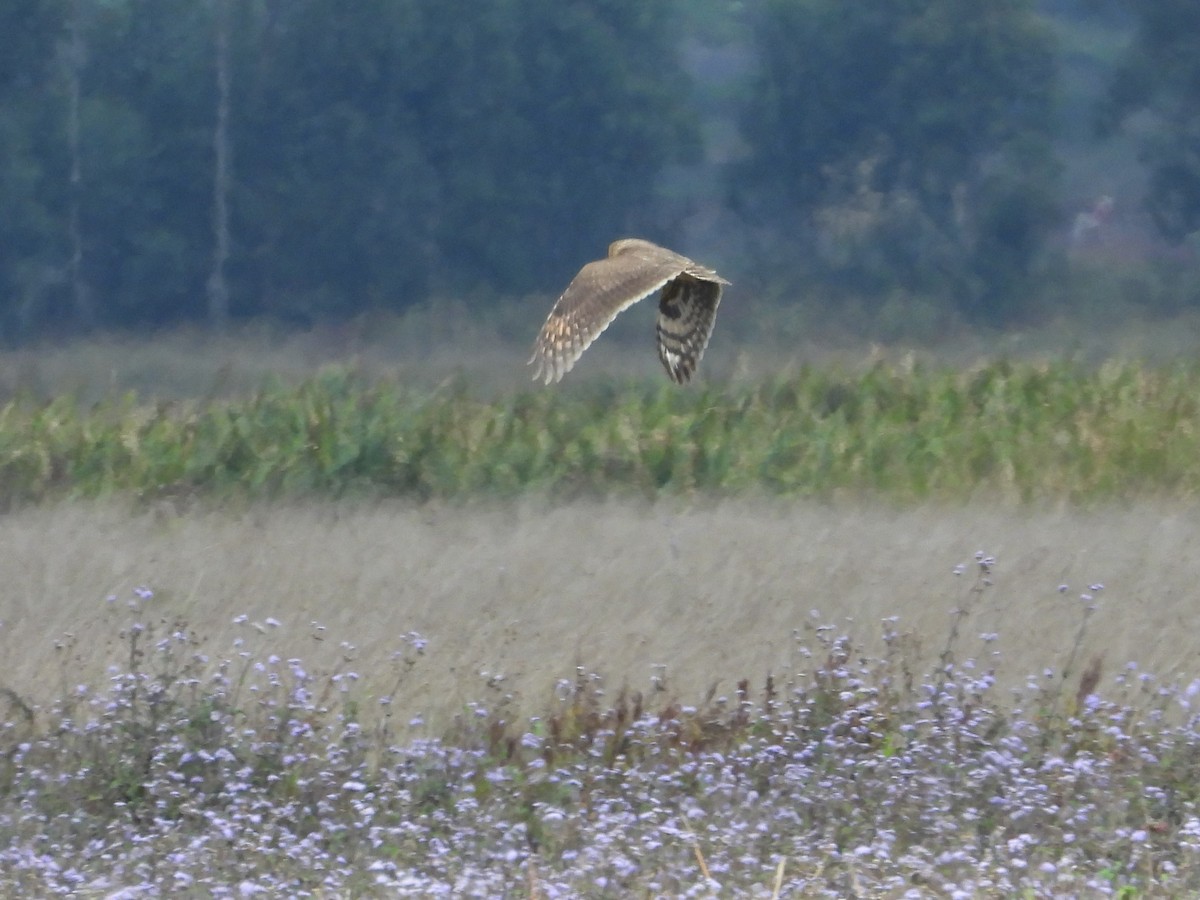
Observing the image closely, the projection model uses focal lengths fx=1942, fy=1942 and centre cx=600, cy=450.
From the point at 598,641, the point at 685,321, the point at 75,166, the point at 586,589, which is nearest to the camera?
the point at 598,641

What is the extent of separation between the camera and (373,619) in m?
6.43

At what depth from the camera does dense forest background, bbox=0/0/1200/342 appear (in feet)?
58.8

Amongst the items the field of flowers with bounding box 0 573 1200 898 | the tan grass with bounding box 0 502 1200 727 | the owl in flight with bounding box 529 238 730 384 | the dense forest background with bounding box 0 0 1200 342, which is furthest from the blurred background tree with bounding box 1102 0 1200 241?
the field of flowers with bounding box 0 573 1200 898

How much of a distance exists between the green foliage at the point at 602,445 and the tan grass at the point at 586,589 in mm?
923

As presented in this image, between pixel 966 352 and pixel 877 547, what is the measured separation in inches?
200

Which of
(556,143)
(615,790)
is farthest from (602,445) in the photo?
(556,143)

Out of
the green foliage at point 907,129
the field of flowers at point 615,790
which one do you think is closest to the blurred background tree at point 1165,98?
the green foliage at point 907,129

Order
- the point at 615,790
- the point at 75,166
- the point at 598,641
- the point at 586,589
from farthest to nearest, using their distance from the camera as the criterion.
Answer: the point at 75,166, the point at 586,589, the point at 598,641, the point at 615,790

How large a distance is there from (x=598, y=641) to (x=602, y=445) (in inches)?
148


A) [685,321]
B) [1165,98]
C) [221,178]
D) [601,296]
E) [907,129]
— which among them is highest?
[1165,98]

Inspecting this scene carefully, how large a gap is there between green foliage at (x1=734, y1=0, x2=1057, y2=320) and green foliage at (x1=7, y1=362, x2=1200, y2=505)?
24.8ft

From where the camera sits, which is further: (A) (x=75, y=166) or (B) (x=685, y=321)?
(A) (x=75, y=166)

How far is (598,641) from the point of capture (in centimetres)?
614

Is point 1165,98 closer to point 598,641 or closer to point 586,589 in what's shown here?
point 586,589
